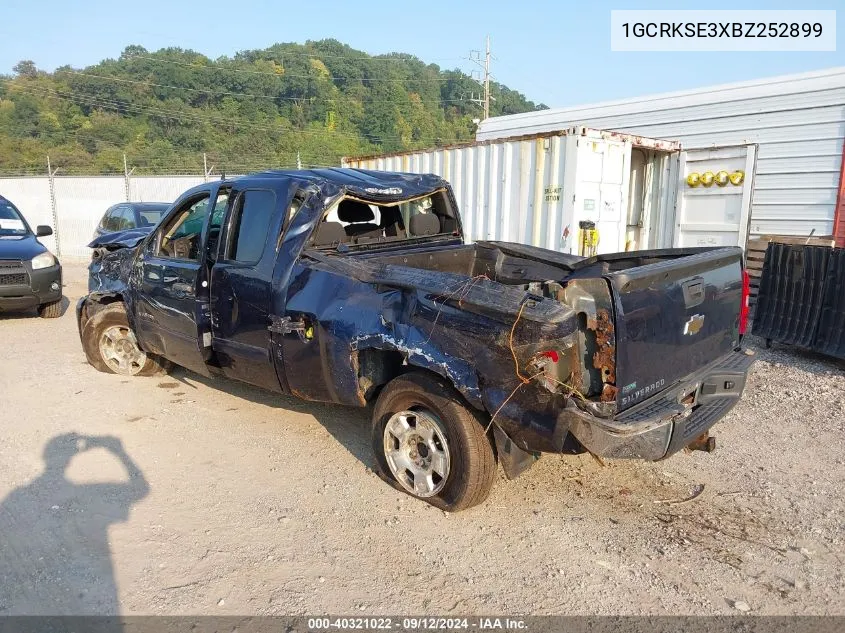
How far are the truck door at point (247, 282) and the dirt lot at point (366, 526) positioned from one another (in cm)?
65

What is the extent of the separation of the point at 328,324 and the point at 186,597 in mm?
1665

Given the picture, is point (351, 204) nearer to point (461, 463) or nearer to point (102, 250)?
point (461, 463)

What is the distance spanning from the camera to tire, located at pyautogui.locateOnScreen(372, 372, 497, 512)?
3.42 metres

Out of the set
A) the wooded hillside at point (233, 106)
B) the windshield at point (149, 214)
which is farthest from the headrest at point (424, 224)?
the wooded hillside at point (233, 106)

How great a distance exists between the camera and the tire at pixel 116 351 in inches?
244

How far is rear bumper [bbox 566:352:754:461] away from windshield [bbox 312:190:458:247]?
2.20 metres

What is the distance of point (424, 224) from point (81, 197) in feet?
56.8

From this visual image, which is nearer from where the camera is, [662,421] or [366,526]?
[662,421]

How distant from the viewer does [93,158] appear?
4141 cm

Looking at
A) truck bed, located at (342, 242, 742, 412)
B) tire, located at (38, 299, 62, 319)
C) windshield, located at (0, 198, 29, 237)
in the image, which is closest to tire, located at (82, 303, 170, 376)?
truck bed, located at (342, 242, 742, 412)

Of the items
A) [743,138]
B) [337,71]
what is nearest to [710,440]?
[743,138]

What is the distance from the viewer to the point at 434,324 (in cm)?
337

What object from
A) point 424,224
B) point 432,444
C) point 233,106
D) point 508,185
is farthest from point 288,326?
point 233,106

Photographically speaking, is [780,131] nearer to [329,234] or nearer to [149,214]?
[329,234]
